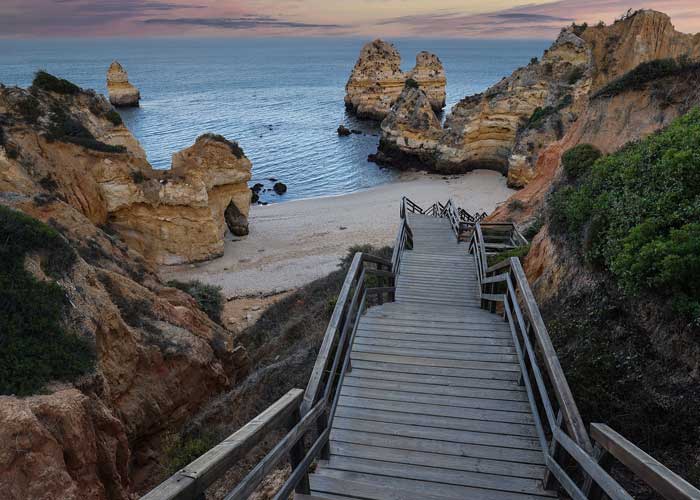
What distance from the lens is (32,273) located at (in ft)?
24.1

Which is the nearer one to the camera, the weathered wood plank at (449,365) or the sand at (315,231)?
the weathered wood plank at (449,365)

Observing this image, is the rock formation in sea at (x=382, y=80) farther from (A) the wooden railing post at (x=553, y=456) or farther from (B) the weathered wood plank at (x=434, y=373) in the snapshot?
(A) the wooden railing post at (x=553, y=456)

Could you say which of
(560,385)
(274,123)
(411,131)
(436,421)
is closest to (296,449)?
(436,421)

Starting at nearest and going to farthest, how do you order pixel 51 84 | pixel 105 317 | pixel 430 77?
pixel 105 317 < pixel 51 84 < pixel 430 77

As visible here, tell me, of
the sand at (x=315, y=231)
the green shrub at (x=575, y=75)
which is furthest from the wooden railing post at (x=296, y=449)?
the green shrub at (x=575, y=75)

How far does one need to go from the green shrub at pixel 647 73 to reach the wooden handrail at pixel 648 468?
1271 centimetres

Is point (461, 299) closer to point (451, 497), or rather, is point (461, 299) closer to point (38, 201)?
point (451, 497)

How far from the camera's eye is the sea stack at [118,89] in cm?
8431

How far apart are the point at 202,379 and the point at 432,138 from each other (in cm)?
3764

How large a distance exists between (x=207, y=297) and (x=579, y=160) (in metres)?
13.7

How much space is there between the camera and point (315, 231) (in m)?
29.7

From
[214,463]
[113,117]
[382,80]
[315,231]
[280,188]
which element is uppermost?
[382,80]

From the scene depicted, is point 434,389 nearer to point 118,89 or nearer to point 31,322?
point 31,322

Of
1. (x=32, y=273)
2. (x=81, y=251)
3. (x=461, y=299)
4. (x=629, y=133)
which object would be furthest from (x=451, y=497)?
(x=629, y=133)
